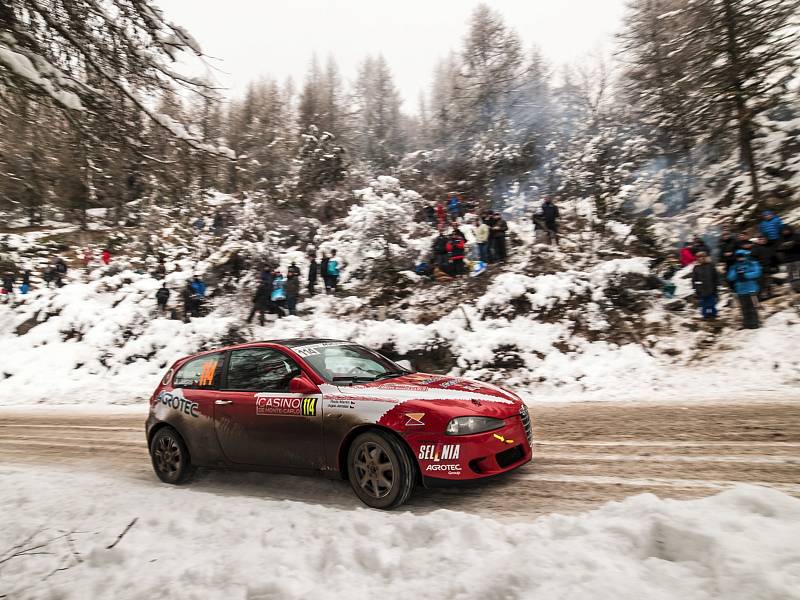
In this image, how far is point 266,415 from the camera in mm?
4992

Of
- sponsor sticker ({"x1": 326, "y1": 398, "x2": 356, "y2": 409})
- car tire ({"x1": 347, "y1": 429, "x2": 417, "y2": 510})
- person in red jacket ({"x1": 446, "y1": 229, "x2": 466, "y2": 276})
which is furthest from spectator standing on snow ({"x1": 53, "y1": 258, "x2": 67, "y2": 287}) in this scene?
car tire ({"x1": 347, "y1": 429, "x2": 417, "y2": 510})

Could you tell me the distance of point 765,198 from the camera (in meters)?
16.9

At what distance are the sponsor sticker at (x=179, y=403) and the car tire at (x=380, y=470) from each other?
85.6 inches

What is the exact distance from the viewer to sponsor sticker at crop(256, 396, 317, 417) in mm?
4723

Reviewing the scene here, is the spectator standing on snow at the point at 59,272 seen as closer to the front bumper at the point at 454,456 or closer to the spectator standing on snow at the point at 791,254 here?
the front bumper at the point at 454,456

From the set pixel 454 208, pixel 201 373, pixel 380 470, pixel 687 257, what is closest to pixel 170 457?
pixel 201 373

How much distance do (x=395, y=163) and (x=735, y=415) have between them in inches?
1579

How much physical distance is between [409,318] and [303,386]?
1121cm

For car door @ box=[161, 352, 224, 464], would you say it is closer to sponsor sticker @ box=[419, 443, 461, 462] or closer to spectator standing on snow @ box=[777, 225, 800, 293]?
sponsor sticker @ box=[419, 443, 461, 462]

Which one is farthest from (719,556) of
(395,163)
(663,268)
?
(395,163)

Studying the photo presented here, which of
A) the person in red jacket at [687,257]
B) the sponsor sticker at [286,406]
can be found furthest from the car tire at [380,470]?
the person in red jacket at [687,257]

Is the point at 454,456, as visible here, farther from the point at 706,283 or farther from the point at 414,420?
the point at 706,283

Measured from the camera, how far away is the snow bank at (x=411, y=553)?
8.00 feet

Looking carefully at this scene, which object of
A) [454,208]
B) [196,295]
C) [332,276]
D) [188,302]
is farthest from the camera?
[454,208]
